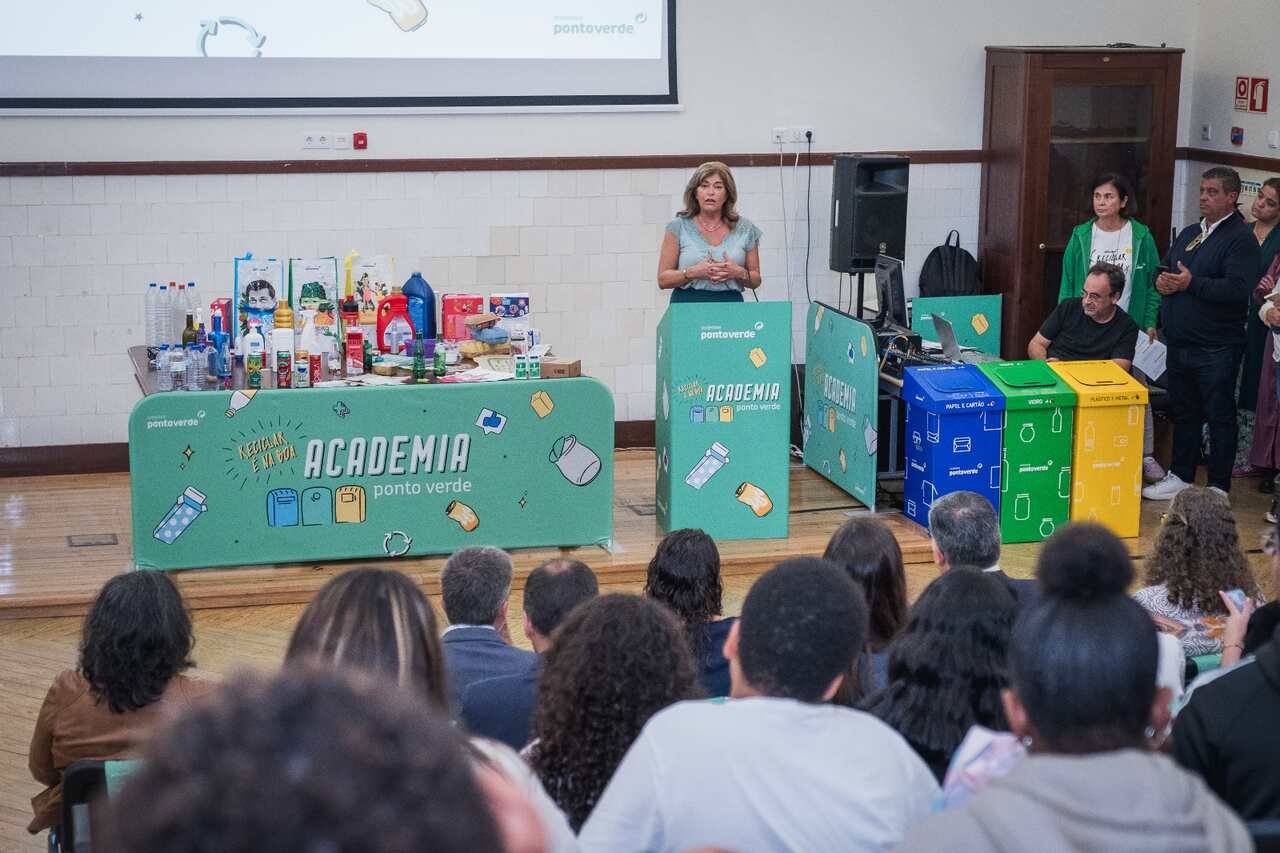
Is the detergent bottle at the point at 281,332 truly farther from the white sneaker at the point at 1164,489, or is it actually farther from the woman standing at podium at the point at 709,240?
the white sneaker at the point at 1164,489

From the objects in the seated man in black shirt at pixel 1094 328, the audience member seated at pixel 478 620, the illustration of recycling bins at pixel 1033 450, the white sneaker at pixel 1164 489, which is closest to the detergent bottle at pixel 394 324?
the illustration of recycling bins at pixel 1033 450

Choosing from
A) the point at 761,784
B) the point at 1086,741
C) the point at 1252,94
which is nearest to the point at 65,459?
the point at 761,784

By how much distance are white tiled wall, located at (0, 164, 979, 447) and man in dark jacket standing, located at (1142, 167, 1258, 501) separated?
5.53ft

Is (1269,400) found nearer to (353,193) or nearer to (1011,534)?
(1011,534)

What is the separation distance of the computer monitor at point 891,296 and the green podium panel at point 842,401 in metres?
0.24

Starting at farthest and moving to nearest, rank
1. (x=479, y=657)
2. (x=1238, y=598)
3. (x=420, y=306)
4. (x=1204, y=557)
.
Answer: (x=420, y=306), (x=1204, y=557), (x=1238, y=598), (x=479, y=657)

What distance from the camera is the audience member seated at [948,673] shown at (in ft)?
8.57

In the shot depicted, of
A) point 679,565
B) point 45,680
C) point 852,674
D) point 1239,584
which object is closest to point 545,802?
point 852,674

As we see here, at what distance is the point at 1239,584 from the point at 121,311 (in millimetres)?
5680

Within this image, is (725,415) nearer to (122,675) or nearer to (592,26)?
(592,26)

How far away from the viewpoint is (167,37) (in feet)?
24.0

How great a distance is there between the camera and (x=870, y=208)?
779 centimetres

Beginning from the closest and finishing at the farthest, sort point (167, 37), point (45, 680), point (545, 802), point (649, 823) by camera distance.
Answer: point (545, 802) < point (649, 823) < point (45, 680) < point (167, 37)

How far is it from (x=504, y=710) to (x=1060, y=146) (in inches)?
246
